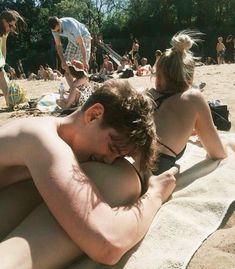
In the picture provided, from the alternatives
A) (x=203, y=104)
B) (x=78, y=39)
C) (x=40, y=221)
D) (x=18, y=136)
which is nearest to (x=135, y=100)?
(x=18, y=136)

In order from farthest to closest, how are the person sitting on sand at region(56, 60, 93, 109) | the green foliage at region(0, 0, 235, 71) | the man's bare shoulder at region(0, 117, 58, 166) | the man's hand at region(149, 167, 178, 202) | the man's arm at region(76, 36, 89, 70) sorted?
the green foliage at region(0, 0, 235, 71)
the man's arm at region(76, 36, 89, 70)
the person sitting on sand at region(56, 60, 93, 109)
the man's hand at region(149, 167, 178, 202)
the man's bare shoulder at region(0, 117, 58, 166)

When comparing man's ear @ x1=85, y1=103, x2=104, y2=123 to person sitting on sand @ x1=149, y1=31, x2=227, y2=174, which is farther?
person sitting on sand @ x1=149, y1=31, x2=227, y2=174

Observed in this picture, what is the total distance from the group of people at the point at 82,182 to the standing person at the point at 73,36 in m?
4.82

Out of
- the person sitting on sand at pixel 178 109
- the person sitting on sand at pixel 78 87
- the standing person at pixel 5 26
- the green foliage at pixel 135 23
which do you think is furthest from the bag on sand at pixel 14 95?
the green foliage at pixel 135 23

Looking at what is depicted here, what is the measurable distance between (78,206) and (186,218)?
0.77m

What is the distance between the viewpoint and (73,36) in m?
6.78

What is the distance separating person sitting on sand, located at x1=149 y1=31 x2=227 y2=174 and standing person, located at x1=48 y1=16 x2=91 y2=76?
3.86 metres

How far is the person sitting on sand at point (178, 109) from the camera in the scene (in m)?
2.88

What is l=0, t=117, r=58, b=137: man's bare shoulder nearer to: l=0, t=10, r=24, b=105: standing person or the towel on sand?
the towel on sand

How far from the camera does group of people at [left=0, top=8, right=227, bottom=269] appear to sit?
159 cm

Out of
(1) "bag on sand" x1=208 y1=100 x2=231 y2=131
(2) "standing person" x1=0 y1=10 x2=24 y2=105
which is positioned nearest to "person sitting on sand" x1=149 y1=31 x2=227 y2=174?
(1) "bag on sand" x1=208 y1=100 x2=231 y2=131

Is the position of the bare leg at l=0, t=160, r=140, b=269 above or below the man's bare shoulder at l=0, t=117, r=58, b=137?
below

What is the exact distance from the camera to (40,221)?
168 cm

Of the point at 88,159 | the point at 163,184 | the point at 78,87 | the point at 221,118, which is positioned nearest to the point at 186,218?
the point at 163,184
